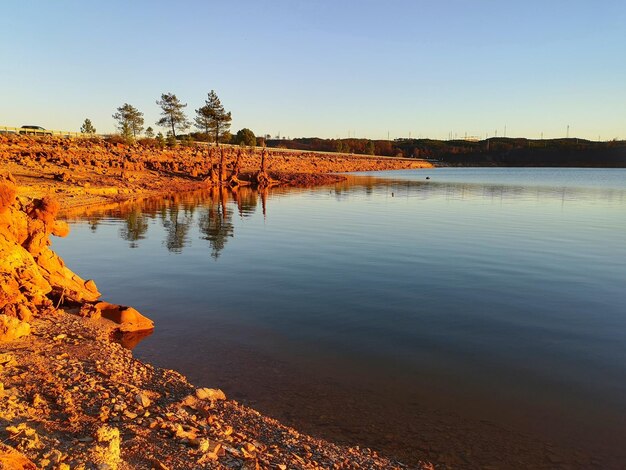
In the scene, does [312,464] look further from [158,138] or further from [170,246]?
[158,138]

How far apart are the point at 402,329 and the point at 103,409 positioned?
693cm

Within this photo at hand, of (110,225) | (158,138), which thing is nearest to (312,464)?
(110,225)

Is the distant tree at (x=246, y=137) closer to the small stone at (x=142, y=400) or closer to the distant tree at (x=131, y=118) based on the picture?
the distant tree at (x=131, y=118)

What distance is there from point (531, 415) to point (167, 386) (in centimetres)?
583

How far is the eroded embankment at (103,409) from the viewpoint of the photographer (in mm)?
4762

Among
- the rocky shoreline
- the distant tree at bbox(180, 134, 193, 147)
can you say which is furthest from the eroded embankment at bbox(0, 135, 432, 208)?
the rocky shoreline

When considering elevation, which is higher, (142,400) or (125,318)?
(142,400)

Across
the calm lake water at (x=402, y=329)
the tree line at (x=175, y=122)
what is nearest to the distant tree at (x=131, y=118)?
the tree line at (x=175, y=122)

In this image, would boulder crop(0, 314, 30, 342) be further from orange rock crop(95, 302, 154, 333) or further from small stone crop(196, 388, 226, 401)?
small stone crop(196, 388, 226, 401)

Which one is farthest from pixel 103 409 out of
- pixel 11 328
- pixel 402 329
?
pixel 402 329

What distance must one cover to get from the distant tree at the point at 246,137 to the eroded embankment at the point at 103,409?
11158 cm

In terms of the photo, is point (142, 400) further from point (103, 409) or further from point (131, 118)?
point (131, 118)

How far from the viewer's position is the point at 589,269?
16.9 meters

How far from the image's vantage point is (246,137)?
120 metres
